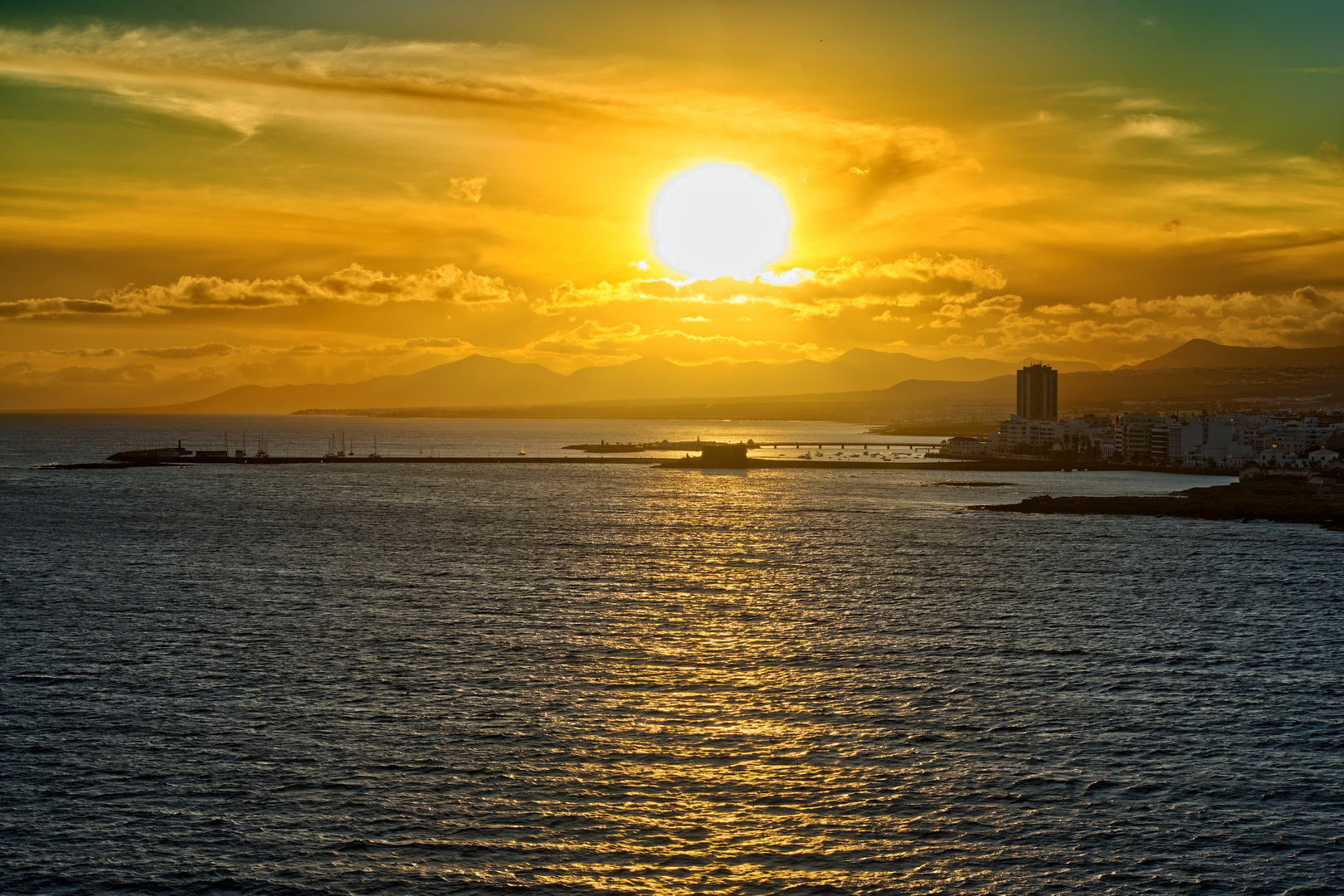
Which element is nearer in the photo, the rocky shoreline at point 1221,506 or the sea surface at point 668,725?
the sea surface at point 668,725

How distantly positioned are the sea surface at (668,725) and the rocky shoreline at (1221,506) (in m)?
35.9

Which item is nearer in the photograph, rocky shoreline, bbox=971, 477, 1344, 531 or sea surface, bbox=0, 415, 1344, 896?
sea surface, bbox=0, 415, 1344, 896

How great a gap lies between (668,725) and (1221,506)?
101260 millimetres

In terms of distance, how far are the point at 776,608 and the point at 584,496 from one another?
264 feet

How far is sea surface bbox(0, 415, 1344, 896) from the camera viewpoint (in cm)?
2284

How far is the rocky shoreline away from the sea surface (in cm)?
3590

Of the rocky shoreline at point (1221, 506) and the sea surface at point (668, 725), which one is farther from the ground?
the rocky shoreline at point (1221, 506)

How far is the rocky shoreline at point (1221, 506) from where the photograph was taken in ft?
343

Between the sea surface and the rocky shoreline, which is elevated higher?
the rocky shoreline

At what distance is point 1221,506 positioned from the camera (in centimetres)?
11275

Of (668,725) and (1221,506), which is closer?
(668,725)

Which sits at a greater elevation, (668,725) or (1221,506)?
(1221,506)

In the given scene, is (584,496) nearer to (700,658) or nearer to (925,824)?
(700,658)

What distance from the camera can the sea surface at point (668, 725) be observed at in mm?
22844
